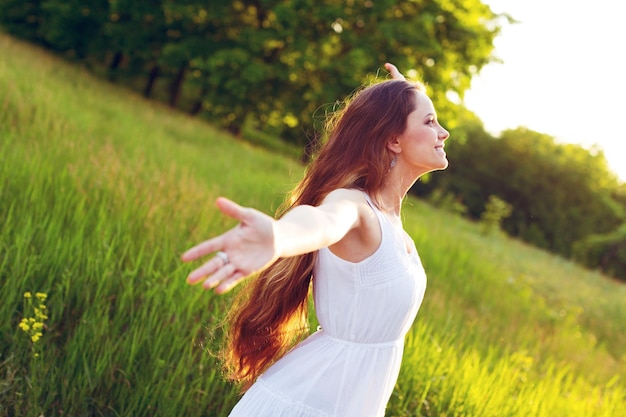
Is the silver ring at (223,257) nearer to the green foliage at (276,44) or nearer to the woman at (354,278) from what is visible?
the woman at (354,278)

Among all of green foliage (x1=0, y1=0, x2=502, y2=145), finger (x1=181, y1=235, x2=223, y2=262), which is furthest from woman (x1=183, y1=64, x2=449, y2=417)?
green foliage (x1=0, y1=0, x2=502, y2=145)

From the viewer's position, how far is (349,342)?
2.06 m

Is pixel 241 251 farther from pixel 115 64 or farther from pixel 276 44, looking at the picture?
pixel 115 64

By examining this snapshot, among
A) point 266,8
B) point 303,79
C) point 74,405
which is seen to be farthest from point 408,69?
point 74,405

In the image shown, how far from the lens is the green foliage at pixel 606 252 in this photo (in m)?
26.3

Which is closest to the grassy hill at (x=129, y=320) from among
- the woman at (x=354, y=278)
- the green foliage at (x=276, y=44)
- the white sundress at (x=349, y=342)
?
the woman at (x=354, y=278)

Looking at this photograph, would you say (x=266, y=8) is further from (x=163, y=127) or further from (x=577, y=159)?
(x=577, y=159)

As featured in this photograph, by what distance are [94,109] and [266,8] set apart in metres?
8.92

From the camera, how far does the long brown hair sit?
2160mm

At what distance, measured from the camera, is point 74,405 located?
2.81 meters

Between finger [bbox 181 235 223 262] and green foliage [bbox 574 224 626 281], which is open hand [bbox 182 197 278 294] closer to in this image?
finger [bbox 181 235 223 262]

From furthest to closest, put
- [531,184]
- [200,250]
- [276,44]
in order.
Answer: [531,184]
[276,44]
[200,250]

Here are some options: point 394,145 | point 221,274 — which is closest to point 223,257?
point 221,274

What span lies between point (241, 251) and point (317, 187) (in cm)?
91
